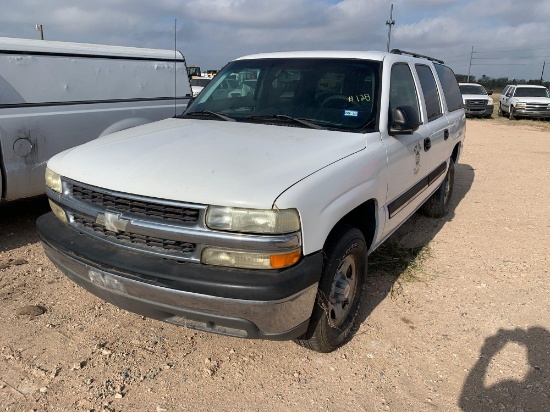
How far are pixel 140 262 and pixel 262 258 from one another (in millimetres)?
660

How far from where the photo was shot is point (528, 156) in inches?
451

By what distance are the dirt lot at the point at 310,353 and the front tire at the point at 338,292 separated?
0.15 meters

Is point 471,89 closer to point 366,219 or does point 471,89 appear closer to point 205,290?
point 366,219

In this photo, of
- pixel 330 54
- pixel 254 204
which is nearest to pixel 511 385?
pixel 254 204

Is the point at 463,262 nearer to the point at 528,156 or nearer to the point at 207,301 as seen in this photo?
the point at 207,301

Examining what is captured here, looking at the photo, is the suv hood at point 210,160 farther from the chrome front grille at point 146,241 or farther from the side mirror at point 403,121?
the side mirror at point 403,121

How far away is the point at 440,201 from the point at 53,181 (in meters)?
4.54

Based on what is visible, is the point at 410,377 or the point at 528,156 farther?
the point at 528,156

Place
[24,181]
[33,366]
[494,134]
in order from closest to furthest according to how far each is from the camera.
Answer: [33,366] → [24,181] → [494,134]

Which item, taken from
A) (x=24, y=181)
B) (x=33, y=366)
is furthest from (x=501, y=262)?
(x=24, y=181)

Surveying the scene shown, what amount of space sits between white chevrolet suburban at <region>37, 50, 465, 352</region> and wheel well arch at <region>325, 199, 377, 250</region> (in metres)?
0.01

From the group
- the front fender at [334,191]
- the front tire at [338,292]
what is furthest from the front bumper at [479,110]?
the front tire at [338,292]

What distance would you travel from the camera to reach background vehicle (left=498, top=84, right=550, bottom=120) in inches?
812

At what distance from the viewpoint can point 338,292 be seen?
A: 118 inches
